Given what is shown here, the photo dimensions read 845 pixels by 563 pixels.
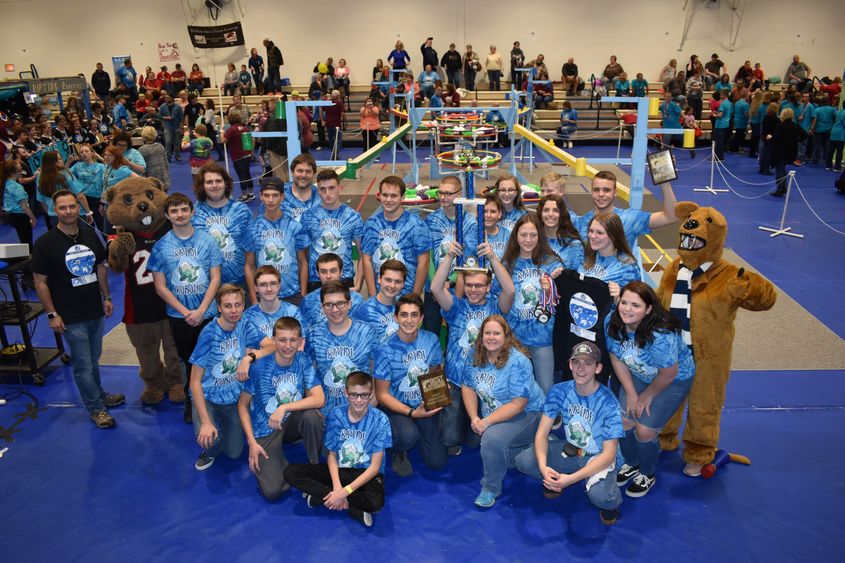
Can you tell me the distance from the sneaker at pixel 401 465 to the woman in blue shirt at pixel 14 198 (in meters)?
6.43

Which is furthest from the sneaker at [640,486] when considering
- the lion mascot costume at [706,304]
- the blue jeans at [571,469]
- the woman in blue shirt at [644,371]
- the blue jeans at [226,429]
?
the blue jeans at [226,429]

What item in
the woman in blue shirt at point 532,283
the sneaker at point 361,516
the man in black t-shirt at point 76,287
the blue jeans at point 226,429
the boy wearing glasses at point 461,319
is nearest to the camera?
the sneaker at point 361,516

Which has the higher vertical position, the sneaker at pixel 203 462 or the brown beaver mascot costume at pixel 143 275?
the brown beaver mascot costume at pixel 143 275

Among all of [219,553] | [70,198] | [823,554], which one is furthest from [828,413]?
[70,198]

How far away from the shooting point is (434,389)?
13.4ft

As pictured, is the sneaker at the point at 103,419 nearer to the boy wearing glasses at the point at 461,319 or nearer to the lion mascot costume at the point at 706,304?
the boy wearing glasses at the point at 461,319

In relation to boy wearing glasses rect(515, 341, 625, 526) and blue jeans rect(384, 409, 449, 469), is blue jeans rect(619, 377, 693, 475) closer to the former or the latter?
boy wearing glasses rect(515, 341, 625, 526)

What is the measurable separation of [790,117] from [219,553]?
12.8 m

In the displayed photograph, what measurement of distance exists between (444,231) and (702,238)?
195 centimetres

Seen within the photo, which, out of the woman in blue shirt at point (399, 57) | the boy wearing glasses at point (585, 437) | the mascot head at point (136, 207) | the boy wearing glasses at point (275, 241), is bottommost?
the boy wearing glasses at point (585, 437)

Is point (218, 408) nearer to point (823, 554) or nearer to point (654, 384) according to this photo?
point (654, 384)

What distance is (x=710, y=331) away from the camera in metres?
4.14

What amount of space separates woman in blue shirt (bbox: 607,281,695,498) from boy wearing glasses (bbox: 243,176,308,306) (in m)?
2.59

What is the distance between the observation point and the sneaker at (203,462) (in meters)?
4.62
